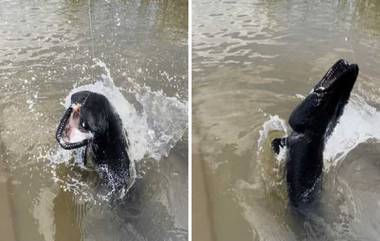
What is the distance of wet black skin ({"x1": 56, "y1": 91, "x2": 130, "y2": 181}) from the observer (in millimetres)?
1332

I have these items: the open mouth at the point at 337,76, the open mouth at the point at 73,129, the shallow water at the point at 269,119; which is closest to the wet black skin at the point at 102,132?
the open mouth at the point at 73,129

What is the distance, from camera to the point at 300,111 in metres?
1.34

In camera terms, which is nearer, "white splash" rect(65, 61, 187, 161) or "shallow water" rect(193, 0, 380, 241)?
"shallow water" rect(193, 0, 380, 241)

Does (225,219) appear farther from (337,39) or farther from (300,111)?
(337,39)

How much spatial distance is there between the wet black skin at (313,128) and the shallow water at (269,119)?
4 centimetres

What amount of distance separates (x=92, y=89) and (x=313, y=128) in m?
0.76

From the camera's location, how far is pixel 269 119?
5.30 feet

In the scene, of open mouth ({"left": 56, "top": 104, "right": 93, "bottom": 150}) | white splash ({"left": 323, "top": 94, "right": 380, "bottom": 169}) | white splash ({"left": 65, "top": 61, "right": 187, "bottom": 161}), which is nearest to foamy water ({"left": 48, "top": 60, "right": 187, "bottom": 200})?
white splash ({"left": 65, "top": 61, "right": 187, "bottom": 161})

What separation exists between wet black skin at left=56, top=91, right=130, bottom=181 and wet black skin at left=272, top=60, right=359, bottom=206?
42 centimetres

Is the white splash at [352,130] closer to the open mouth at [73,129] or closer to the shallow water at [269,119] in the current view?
the shallow water at [269,119]

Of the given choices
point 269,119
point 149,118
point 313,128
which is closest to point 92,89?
point 149,118

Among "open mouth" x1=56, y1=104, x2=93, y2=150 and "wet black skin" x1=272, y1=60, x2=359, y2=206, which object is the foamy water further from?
"wet black skin" x1=272, y1=60, x2=359, y2=206

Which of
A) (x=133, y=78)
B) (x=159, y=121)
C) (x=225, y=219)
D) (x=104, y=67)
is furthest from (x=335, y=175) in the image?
(x=104, y=67)

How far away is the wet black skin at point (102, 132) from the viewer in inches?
52.4
